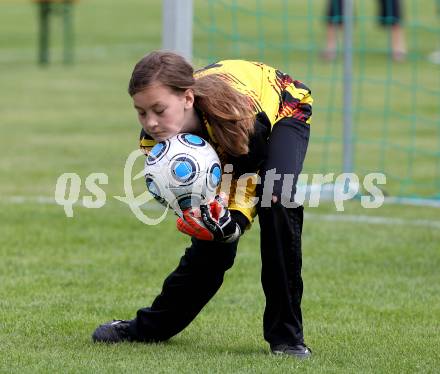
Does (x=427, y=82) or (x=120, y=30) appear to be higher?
(x=120, y=30)

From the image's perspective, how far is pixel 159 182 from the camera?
4.37m

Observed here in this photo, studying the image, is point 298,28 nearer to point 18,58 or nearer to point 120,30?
point 120,30

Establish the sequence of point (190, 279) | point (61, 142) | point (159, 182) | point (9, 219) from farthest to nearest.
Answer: point (61, 142), point (9, 219), point (190, 279), point (159, 182)

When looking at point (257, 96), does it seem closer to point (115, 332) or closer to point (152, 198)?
point (115, 332)

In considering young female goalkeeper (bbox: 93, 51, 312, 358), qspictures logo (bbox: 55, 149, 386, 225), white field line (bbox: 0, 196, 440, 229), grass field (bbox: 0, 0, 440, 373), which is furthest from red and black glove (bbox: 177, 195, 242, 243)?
white field line (bbox: 0, 196, 440, 229)

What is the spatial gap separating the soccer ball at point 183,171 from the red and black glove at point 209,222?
0.04m

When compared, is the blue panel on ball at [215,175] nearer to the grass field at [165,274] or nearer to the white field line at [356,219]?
the grass field at [165,274]

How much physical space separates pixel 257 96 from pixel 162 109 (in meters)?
0.45

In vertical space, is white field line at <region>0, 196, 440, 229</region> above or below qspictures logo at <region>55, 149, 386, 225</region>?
below

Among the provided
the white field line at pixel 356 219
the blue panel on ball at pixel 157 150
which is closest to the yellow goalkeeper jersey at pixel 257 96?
the blue panel on ball at pixel 157 150

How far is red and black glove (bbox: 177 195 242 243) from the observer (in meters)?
4.33

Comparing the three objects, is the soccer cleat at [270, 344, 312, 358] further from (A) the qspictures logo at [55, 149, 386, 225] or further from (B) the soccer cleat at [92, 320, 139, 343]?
(A) the qspictures logo at [55, 149, 386, 225]

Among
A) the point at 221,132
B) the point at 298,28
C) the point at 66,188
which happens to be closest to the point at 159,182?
the point at 221,132

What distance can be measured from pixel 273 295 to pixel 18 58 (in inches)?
610
